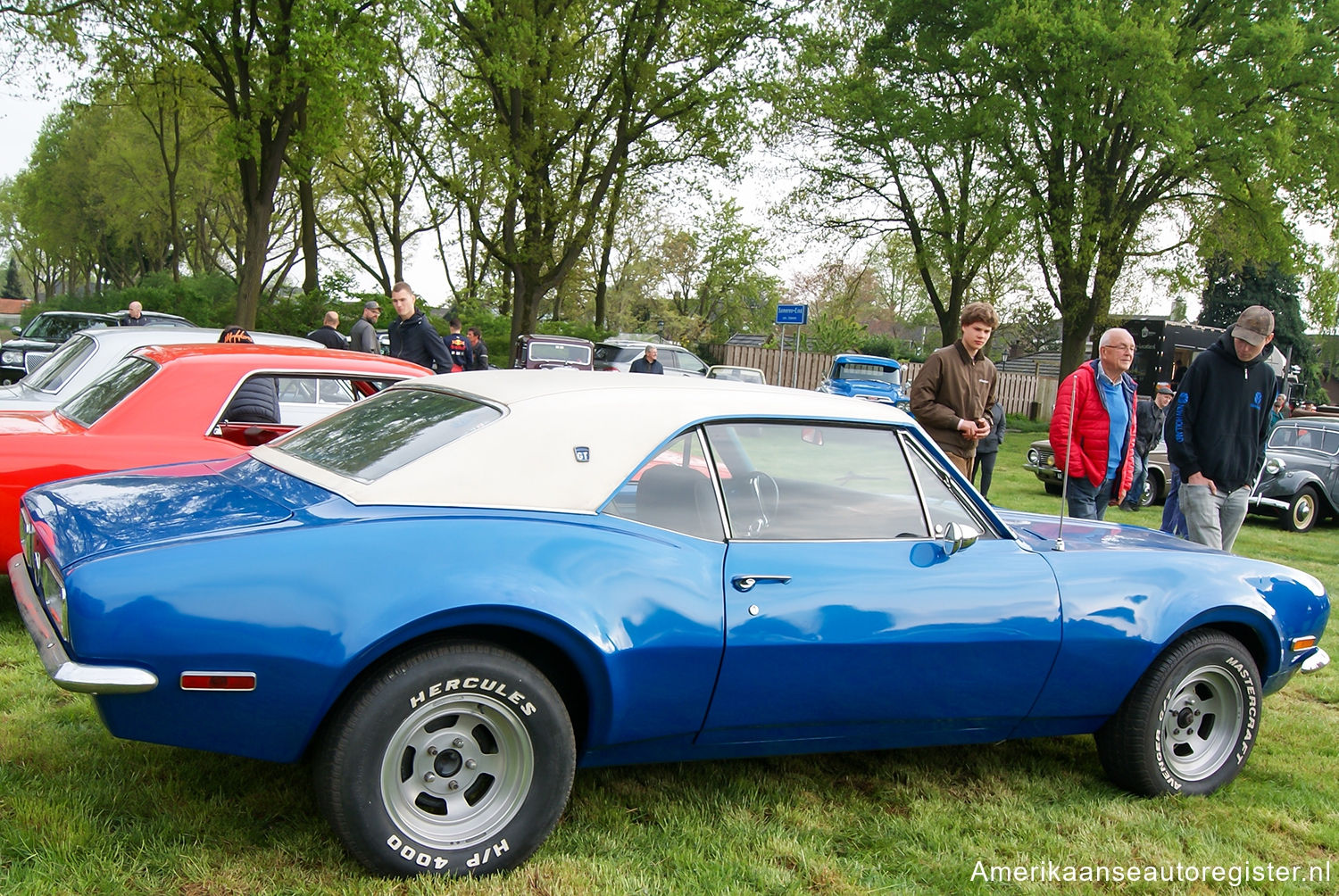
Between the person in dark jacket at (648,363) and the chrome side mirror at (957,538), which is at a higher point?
the person in dark jacket at (648,363)

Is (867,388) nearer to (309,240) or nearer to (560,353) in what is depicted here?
(560,353)

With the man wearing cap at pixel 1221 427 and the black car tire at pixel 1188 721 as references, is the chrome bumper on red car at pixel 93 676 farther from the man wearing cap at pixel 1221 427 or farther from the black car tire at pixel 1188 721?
the man wearing cap at pixel 1221 427

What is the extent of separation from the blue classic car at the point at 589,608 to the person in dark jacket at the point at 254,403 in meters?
1.91

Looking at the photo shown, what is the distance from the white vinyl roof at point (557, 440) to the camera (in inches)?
112

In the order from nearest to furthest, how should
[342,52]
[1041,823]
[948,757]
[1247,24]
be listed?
1. [1041,823]
2. [948,757]
3. [342,52]
4. [1247,24]

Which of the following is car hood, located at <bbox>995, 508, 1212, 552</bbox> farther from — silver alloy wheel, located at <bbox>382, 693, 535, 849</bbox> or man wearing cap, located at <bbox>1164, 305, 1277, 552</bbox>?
silver alloy wheel, located at <bbox>382, 693, 535, 849</bbox>

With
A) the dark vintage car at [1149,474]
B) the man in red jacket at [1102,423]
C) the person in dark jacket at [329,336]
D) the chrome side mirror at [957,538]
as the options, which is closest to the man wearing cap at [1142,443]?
the dark vintage car at [1149,474]

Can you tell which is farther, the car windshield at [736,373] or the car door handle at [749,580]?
the car windshield at [736,373]

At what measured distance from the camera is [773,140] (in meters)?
27.0

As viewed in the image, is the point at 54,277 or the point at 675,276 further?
the point at 54,277

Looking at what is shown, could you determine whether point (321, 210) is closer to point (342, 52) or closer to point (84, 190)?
point (84, 190)

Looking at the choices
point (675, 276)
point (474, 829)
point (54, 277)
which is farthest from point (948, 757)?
point (54, 277)

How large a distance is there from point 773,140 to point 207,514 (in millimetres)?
26004

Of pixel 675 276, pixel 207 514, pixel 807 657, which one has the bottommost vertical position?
pixel 807 657
